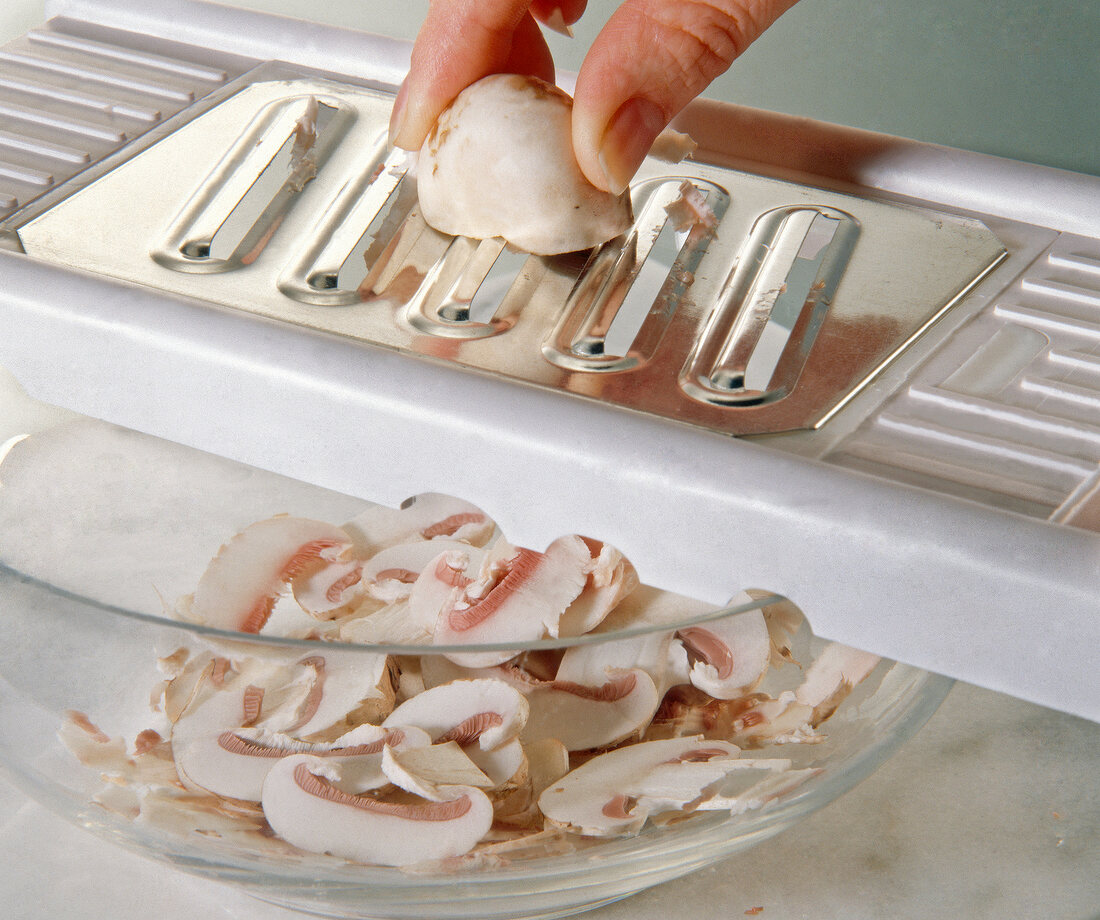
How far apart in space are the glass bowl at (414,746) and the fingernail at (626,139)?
8.1 inches

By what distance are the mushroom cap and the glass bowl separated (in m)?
0.19

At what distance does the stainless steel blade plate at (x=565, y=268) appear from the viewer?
22.0 inches

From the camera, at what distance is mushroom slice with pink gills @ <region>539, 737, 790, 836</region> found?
529mm

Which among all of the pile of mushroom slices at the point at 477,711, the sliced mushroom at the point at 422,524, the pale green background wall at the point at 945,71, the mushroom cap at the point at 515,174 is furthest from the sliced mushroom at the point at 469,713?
the pale green background wall at the point at 945,71

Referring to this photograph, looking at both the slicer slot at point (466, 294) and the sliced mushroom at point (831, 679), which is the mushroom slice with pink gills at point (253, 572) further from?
the sliced mushroom at point (831, 679)

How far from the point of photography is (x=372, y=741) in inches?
21.4

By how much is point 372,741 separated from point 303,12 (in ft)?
3.18

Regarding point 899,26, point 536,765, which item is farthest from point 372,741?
point 899,26

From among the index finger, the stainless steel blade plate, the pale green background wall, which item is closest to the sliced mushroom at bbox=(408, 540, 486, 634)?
the stainless steel blade plate

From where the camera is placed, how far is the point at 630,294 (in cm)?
60

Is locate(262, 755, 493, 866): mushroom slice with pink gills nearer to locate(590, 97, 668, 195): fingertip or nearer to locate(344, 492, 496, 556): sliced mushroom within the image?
locate(344, 492, 496, 556): sliced mushroom

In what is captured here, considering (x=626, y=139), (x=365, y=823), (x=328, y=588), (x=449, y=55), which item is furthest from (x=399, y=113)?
(x=365, y=823)

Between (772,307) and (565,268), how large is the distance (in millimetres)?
106

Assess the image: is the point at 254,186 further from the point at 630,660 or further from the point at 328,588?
the point at 630,660
